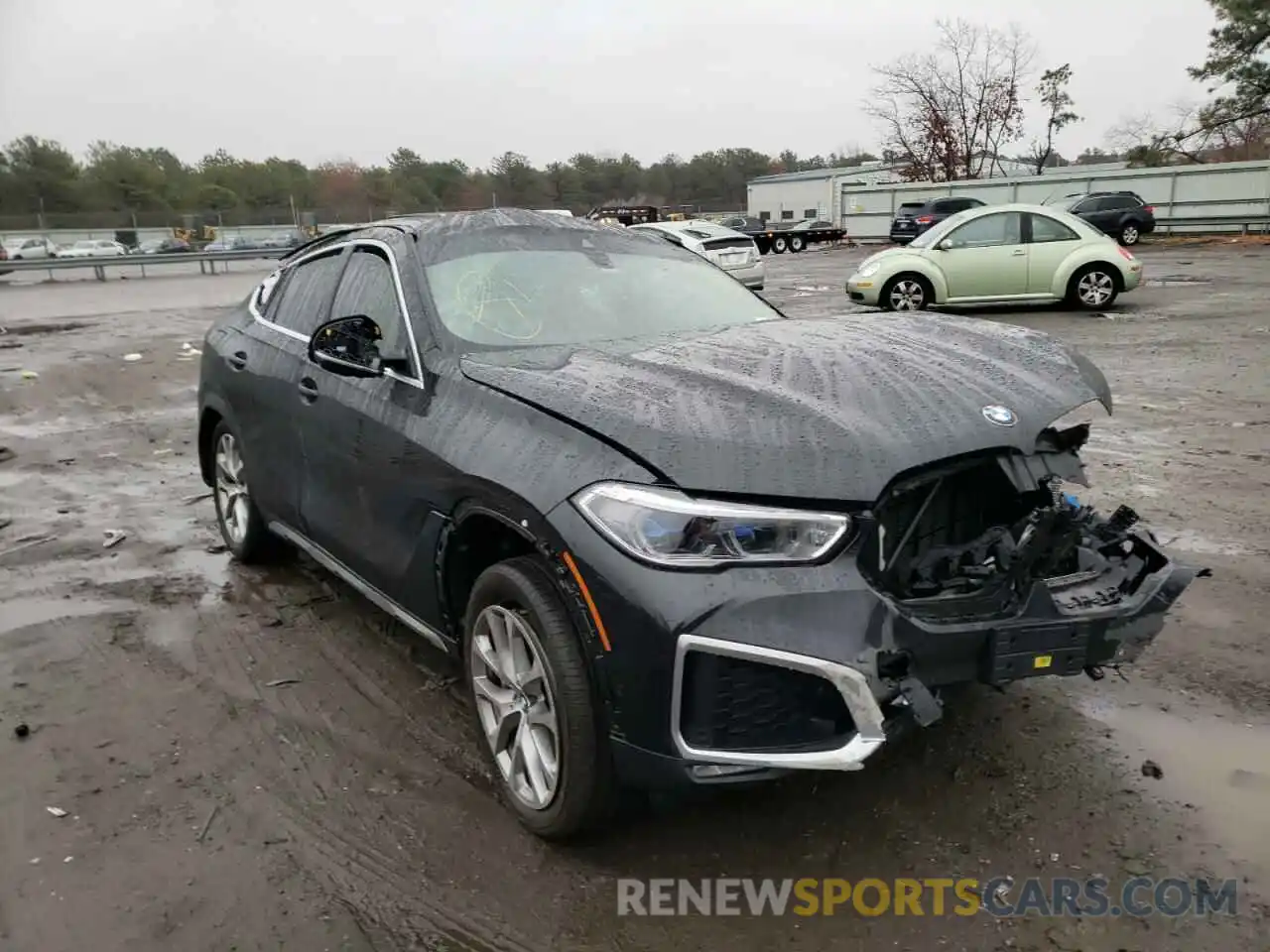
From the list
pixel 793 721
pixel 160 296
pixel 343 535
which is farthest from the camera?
pixel 160 296

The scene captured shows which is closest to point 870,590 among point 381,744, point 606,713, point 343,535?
point 606,713

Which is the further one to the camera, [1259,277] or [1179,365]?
[1259,277]

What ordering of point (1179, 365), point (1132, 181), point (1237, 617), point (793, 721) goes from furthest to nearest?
point (1132, 181), point (1179, 365), point (1237, 617), point (793, 721)

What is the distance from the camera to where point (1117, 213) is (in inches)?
1142

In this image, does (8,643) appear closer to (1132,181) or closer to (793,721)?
(793,721)

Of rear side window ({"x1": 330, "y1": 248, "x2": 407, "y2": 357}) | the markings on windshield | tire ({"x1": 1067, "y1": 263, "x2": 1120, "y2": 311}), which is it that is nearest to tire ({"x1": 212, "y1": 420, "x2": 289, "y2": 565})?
rear side window ({"x1": 330, "y1": 248, "x2": 407, "y2": 357})

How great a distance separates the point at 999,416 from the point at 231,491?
13.2ft

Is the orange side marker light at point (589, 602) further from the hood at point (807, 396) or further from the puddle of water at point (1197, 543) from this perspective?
the puddle of water at point (1197, 543)

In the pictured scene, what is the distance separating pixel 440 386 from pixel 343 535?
0.89m

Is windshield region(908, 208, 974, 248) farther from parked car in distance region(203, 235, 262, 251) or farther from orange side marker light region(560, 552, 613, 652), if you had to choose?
parked car in distance region(203, 235, 262, 251)

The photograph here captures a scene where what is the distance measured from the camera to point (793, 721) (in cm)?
235

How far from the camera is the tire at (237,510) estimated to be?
4879 millimetres

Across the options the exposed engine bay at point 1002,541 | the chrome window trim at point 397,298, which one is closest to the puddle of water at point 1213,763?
the exposed engine bay at point 1002,541

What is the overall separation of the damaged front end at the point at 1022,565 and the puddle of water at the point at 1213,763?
545mm
